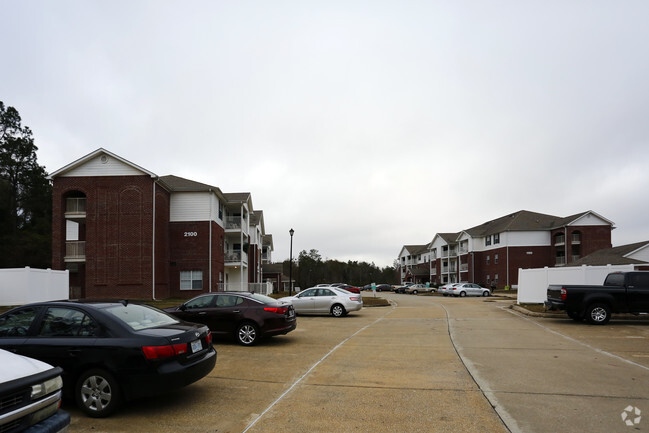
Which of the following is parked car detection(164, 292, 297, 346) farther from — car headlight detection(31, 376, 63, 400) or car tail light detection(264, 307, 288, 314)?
car headlight detection(31, 376, 63, 400)

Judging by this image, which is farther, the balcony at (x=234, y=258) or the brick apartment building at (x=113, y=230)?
the balcony at (x=234, y=258)

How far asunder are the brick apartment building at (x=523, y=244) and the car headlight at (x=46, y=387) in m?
52.0

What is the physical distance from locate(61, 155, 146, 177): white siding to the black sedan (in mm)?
27738

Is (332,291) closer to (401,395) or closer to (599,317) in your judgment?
(599,317)

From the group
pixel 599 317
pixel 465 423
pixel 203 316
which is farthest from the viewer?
pixel 599 317

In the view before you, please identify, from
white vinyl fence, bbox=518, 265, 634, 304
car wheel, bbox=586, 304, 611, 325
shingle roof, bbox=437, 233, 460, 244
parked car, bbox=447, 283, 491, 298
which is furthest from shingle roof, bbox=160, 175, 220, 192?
shingle roof, bbox=437, 233, 460, 244

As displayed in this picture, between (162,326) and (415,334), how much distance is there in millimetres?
9130

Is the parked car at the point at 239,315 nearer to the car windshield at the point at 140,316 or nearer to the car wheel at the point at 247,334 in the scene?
the car wheel at the point at 247,334

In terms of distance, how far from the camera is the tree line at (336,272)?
4486 inches

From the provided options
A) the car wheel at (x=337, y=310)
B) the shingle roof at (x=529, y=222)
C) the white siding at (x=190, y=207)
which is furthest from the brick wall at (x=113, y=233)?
the shingle roof at (x=529, y=222)

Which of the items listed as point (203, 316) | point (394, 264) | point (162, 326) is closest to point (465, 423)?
point (162, 326)

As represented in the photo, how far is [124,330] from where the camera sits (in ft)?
19.1

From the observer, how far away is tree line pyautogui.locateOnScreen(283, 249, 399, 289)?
114 metres

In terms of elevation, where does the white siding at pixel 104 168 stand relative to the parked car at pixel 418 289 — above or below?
above
